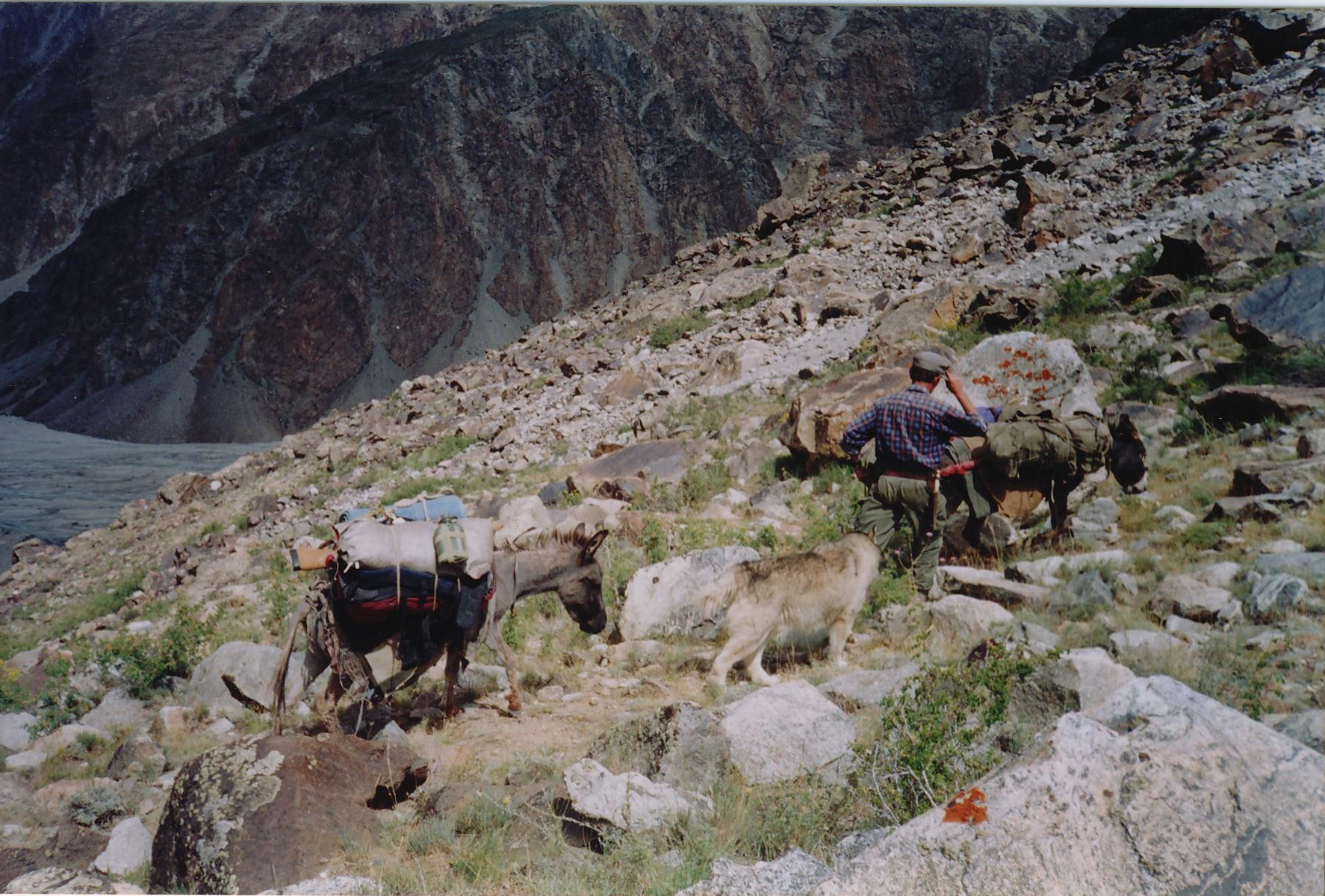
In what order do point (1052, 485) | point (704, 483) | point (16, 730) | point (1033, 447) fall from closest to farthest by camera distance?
point (16, 730), point (1033, 447), point (1052, 485), point (704, 483)

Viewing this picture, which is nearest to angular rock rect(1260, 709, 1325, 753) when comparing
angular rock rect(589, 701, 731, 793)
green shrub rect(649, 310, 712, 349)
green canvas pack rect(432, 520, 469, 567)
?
angular rock rect(589, 701, 731, 793)

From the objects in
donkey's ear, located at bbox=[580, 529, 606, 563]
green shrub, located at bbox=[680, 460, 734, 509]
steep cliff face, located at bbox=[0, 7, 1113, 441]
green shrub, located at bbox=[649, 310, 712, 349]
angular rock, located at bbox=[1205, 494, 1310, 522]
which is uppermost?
steep cliff face, located at bbox=[0, 7, 1113, 441]

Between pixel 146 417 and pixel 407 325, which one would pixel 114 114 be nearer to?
pixel 146 417

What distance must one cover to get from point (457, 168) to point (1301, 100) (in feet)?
103

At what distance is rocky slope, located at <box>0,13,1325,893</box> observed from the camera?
3.17 metres

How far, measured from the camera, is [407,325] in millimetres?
42312

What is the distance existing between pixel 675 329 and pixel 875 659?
572 inches

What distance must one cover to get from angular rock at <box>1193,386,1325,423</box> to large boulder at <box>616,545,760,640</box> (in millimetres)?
3915

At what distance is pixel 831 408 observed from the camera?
9.43m

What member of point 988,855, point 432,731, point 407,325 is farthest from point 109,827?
point 407,325

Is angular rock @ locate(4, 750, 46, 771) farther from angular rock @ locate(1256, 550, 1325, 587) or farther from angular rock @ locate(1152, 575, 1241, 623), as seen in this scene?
angular rock @ locate(1256, 550, 1325, 587)

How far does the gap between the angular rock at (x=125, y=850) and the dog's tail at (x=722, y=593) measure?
10.9 ft

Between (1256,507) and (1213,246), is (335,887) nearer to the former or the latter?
(1256,507)

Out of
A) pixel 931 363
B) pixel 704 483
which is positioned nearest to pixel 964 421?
pixel 931 363
